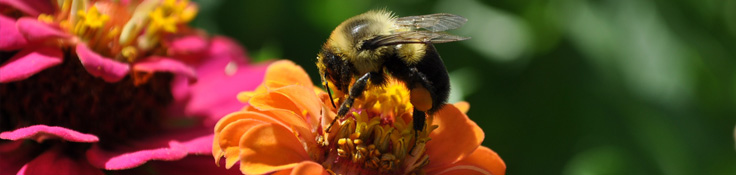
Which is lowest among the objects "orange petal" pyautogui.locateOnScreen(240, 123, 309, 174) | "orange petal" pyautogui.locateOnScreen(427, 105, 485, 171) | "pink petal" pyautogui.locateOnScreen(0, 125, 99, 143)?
"orange petal" pyautogui.locateOnScreen(427, 105, 485, 171)

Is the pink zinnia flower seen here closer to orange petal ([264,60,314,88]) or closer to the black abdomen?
orange petal ([264,60,314,88])

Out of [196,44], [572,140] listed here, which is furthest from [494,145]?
[196,44]

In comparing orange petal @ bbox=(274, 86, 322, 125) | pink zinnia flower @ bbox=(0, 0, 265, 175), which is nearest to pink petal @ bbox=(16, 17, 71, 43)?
pink zinnia flower @ bbox=(0, 0, 265, 175)

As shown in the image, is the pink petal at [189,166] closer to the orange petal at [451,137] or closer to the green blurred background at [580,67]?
the orange petal at [451,137]

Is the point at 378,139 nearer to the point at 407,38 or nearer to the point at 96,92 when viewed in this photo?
the point at 407,38

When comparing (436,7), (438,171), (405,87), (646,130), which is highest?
(436,7)

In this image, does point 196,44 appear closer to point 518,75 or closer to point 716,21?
point 518,75

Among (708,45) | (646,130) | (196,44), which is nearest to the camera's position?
(196,44)
